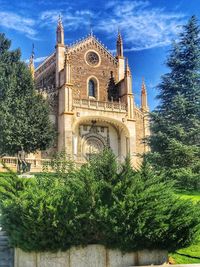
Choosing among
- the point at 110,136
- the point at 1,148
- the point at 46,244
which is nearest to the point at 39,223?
the point at 46,244

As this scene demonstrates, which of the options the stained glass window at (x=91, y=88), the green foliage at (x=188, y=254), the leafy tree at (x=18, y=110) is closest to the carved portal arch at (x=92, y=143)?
the stained glass window at (x=91, y=88)

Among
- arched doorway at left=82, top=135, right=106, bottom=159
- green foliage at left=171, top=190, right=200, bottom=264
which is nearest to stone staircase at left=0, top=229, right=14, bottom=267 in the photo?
green foliage at left=171, top=190, right=200, bottom=264

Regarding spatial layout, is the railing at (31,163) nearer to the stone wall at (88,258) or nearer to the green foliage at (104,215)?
the green foliage at (104,215)

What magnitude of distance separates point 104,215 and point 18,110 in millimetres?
21325

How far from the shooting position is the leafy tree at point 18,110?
2806 centimetres

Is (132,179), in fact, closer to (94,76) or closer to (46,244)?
(46,244)

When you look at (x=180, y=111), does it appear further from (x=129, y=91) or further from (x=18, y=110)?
(x=129, y=91)

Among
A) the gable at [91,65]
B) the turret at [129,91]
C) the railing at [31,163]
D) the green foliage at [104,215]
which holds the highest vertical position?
the gable at [91,65]

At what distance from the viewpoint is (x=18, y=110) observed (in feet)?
94.9

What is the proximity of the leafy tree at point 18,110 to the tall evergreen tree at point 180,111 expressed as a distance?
9.18 metres

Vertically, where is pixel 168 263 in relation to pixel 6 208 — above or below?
below

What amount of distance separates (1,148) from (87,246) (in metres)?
20.1

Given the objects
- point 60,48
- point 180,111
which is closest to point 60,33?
point 60,48

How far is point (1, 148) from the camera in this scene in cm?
2805
